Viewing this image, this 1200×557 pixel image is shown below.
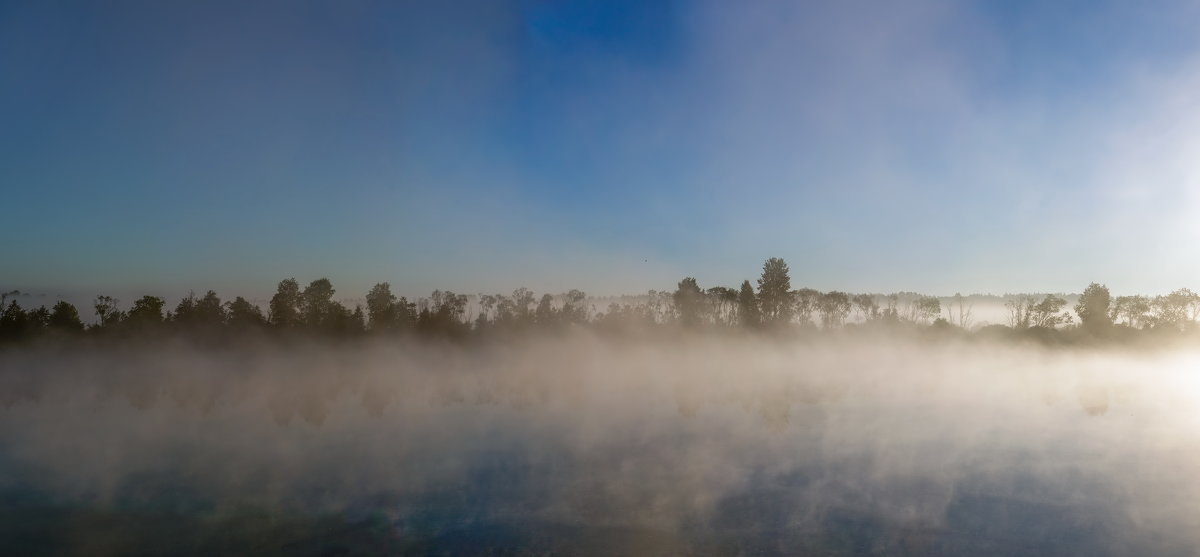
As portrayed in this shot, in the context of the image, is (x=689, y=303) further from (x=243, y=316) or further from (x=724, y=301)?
(x=243, y=316)

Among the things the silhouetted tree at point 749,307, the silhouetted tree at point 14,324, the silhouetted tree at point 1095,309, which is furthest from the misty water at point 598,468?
the silhouetted tree at point 749,307

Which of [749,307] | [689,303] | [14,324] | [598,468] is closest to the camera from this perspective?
[598,468]

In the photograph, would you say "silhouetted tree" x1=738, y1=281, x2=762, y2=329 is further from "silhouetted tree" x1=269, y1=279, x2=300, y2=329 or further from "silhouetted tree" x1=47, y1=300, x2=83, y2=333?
"silhouetted tree" x1=47, y1=300, x2=83, y2=333

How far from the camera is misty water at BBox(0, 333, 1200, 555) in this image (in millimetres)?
16266

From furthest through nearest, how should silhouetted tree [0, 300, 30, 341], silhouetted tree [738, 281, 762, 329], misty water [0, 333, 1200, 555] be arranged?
silhouetted tree [738, 281, 762, 329] → silhouetted tree [0, 300, 30, 341] → misty water [0, 333, 1200, 555]

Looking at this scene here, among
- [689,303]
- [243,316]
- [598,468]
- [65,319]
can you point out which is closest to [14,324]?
[65,319]

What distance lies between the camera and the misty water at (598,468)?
16.3m

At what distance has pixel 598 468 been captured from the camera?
23.5m

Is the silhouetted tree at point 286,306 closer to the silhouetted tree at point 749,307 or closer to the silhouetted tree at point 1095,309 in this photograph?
the silhouetted tree at point 749,307

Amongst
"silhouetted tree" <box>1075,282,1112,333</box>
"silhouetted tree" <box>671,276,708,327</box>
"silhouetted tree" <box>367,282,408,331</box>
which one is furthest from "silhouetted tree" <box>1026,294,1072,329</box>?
"silhouetted tree" <box>367,282,408,331</box>

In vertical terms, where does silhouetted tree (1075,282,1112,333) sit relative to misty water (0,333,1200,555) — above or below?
above

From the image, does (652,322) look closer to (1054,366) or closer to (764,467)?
(1054,366)

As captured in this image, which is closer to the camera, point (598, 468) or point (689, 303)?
point (598, 468)

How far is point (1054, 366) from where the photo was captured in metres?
82.8
